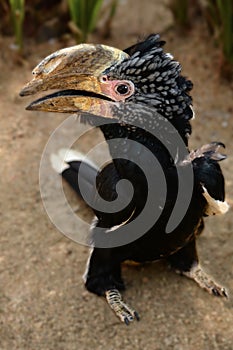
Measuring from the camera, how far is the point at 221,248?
324cm

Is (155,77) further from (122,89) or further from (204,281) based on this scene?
(204,281)

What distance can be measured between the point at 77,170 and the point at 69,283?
57 cm

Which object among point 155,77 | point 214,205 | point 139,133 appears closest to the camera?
point 155,77

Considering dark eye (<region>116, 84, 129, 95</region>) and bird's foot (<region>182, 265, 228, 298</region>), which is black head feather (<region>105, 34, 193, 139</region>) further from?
bird's foot (<region>182, 265, 228, 298</region>)

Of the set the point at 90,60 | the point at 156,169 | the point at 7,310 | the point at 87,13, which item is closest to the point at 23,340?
the point at 7,310

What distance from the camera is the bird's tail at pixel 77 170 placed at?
10.5ft

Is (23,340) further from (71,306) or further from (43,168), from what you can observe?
(43,168)

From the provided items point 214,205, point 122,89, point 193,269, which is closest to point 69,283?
point 193,269

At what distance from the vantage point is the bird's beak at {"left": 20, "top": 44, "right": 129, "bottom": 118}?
2467 mm

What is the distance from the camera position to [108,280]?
3.00m

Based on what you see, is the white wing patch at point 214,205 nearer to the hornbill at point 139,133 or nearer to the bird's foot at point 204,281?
the hornbill at point 139,133

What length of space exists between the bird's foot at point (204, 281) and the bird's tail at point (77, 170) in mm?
565

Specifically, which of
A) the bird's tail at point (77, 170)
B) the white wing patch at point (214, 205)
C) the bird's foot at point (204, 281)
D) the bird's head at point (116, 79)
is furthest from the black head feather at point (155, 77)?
the bird's foot at point (204, 281)

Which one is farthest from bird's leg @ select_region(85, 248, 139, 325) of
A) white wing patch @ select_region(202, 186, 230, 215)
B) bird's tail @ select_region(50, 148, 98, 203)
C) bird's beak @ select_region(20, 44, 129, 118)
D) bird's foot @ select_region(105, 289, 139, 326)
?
bird's beak @ select_region(20, 44, 129, 118)
